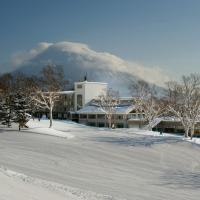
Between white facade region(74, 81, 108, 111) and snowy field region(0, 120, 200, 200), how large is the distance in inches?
2200

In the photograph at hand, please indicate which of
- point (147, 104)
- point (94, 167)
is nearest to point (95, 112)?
point (147, 104)

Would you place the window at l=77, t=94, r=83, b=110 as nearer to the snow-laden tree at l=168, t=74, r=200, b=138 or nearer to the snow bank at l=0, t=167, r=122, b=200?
the snow-laden tree at l=168, t=74, r=200, b=138

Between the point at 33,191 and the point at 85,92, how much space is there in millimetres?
88467

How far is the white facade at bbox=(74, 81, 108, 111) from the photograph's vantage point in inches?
4092

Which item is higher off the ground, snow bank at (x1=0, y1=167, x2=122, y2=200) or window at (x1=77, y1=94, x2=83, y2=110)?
window at (x1=77, y1=94, x2=83, y2=110)

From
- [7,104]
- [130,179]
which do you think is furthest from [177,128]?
[130,179]

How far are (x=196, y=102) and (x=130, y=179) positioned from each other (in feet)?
101

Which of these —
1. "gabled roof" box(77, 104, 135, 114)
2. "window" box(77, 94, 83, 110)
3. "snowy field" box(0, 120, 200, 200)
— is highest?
"window" box(77, 94, 83, 110)

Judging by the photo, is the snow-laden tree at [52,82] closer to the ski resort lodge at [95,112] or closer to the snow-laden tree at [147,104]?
the snow-laden tree at [147,104]

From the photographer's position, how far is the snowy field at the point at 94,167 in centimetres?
1769

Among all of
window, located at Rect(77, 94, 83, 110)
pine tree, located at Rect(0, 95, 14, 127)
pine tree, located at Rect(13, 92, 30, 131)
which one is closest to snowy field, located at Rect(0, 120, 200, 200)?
pine tree, located at Rect(0, 95, 14, 127)

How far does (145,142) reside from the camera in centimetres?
4525

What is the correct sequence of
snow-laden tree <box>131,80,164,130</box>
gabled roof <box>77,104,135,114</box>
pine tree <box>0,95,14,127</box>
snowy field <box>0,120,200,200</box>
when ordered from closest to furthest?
snowy field <box>0,120,200,200</box>, pine tree <box>0,95,14,127</box>, snow-laden tree <box>131,80,164,130</box>, gabled roof <box>77,104,135,114</box>

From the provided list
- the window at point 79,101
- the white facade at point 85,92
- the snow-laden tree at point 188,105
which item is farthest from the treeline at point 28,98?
the window at point 79,101
